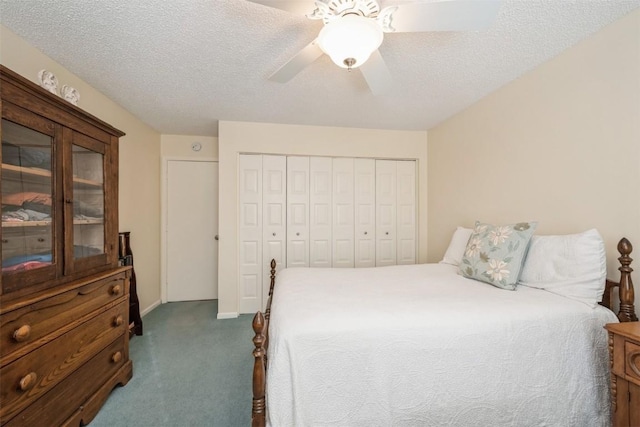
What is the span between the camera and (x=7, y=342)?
109cm

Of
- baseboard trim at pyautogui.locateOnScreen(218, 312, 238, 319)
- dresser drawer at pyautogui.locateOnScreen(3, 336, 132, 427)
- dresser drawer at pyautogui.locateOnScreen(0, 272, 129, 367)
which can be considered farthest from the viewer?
baseboard trim at pyautogui.locateOnScreen(218, 312, 238, 319)

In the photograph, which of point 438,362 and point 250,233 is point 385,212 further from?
point 438,362

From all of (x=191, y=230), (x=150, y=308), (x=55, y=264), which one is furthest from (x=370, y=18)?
(x=150, y=308)

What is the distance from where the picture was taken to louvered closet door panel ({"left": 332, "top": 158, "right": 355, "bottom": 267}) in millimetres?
3361

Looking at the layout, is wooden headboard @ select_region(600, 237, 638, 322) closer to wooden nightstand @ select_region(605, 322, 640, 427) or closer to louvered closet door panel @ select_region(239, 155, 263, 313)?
wooden nightstand @ select_region(605, 322, 640, 427)

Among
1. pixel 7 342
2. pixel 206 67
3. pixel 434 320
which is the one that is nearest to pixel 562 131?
pixel 434 320

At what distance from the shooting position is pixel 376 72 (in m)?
1.58

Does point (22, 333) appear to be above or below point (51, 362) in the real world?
above

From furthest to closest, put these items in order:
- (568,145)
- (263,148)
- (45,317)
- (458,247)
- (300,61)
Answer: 1. (263,148)
2. (458,247)
3. (568,145)
4. (300,61)
5. (45,317)

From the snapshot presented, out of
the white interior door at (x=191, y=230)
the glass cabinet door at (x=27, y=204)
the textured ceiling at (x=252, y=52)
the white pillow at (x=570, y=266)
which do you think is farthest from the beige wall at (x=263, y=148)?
the white pillow at (x=570, y=266)

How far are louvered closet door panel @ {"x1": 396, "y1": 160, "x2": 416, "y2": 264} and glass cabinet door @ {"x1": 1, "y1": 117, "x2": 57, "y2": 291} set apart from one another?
10.8 feet

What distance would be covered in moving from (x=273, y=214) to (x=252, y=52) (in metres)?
A: 1.85

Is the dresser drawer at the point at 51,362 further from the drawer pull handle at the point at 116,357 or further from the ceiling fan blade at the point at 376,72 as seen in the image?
the ceiling fan blade at the point at 376,72

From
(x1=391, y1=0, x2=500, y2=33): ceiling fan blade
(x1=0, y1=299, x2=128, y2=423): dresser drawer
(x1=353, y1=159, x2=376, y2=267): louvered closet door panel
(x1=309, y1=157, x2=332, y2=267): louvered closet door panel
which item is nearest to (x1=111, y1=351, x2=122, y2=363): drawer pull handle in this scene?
(x1=0, y1=299, x2=128, y2=423): dresser drawer
